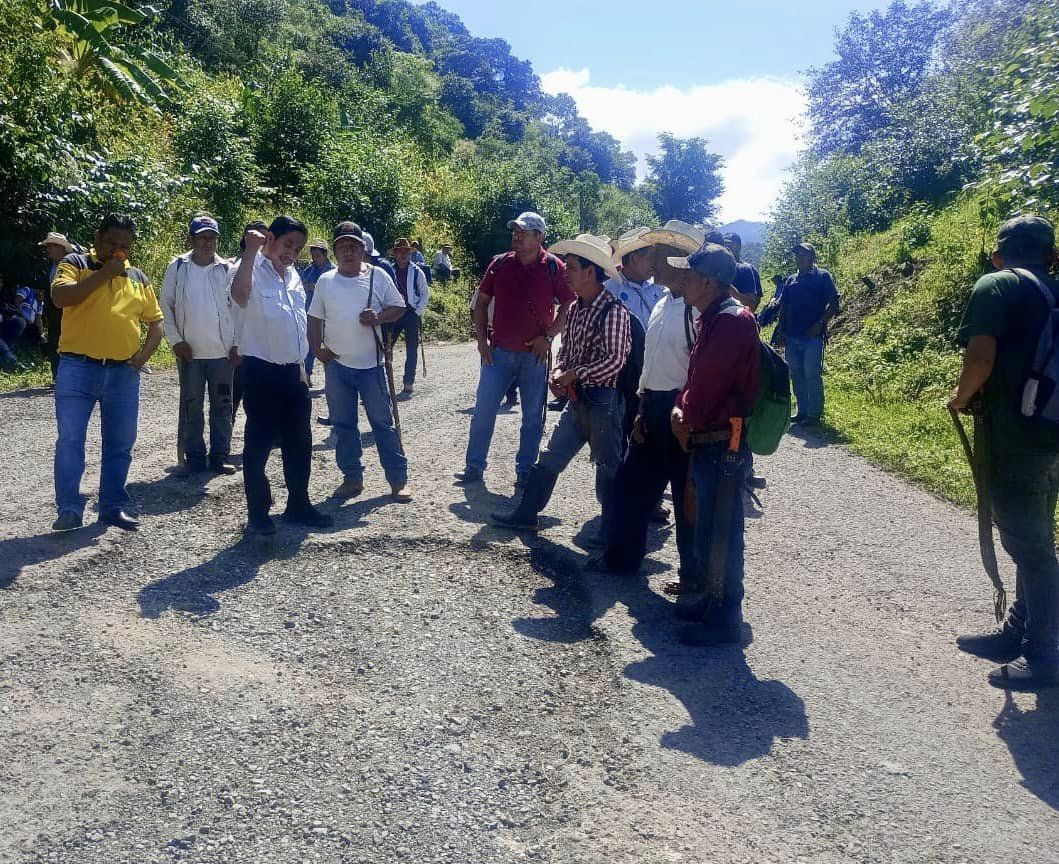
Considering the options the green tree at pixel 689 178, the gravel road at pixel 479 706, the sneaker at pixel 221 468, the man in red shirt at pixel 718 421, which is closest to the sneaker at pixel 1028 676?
the gravel road at pixel 479 706

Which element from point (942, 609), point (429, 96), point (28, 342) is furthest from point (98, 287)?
point (429, 96)

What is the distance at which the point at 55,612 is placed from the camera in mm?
4652

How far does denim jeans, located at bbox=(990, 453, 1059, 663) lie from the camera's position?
4160 millimetres

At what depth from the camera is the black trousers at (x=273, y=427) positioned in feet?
19.4

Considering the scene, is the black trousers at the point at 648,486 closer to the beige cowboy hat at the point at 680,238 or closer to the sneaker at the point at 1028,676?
the beige cowboy hat at the point at 680,238

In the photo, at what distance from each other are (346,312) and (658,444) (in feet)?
8.70

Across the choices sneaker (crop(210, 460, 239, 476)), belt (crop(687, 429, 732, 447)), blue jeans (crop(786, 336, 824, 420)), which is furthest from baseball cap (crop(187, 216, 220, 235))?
blue jeans (crop(786, 336, 824, 420))

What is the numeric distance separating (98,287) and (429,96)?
191 feet

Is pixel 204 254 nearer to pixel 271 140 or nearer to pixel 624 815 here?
pixel 624 815

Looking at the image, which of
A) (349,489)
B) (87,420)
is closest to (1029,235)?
(349,489)

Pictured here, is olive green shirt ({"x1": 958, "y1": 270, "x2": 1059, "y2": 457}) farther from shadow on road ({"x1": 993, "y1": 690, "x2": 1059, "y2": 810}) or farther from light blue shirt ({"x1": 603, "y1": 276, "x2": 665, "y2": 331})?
light blue shirt ({"x1": 603, "y1": 276, "x2": 665, "y2": 331})

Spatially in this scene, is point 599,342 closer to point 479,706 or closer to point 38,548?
point 479,706

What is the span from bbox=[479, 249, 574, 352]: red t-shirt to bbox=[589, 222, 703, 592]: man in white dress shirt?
67.0 inches

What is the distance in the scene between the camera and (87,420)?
574 cm
